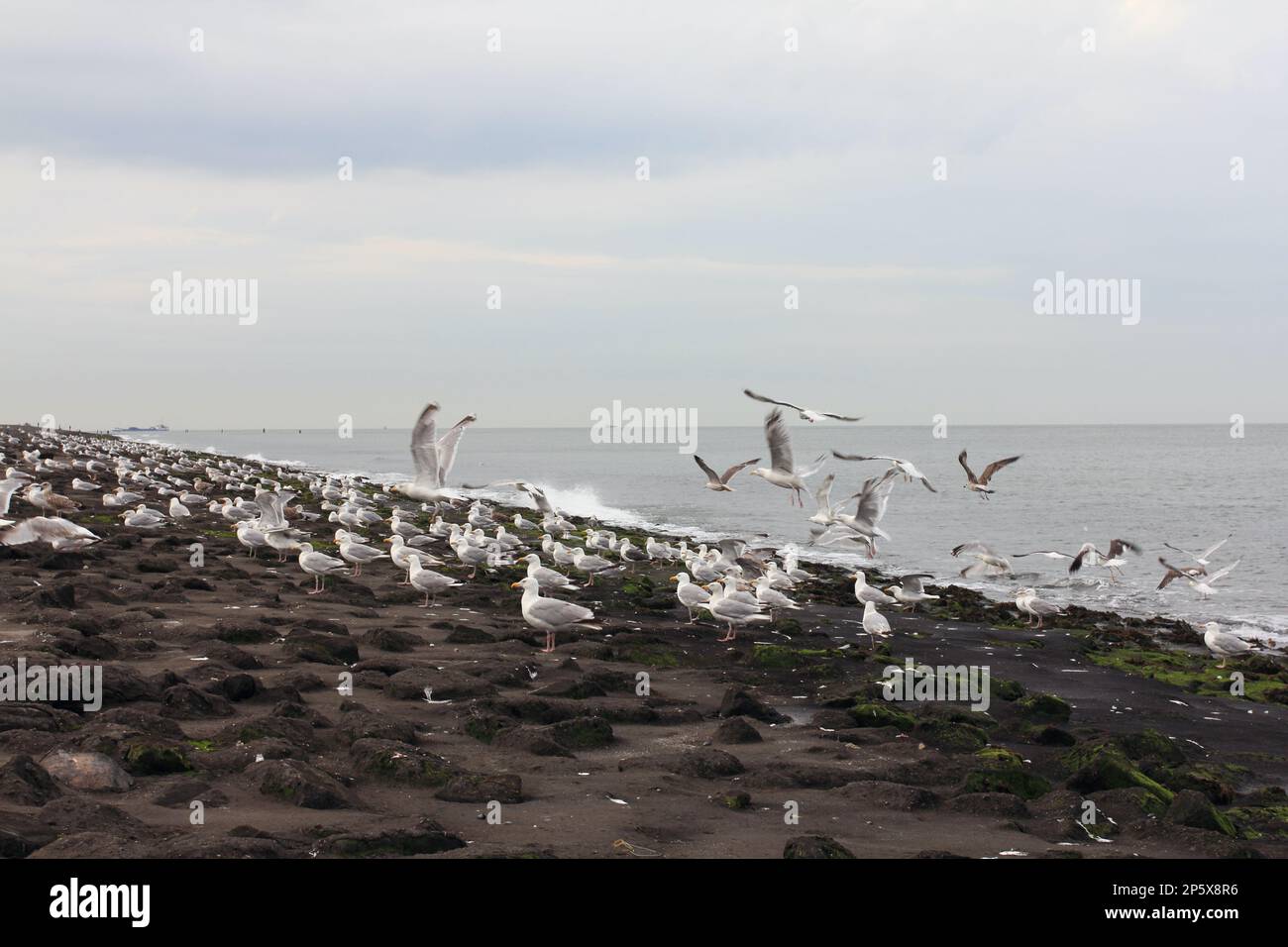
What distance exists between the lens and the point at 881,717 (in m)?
12.2

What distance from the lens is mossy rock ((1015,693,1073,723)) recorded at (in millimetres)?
13430

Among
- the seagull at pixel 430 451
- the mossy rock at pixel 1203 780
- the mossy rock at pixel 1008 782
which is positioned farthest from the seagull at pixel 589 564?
the mossy rock at pixel 1008 782

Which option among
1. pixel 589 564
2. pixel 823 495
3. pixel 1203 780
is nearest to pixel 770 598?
pixel 823 495

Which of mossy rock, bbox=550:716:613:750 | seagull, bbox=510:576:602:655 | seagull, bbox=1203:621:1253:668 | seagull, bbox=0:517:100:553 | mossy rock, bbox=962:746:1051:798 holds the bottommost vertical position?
seagull, bbox=1203:621:1253:668

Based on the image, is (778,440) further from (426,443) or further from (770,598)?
(426,443)

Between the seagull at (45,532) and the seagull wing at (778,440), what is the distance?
11.4m

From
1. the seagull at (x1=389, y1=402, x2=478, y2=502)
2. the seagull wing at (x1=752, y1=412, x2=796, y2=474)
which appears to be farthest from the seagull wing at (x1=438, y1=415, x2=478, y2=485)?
the seagull wing at (x1=752, y1=412, x2=796, y2=474)

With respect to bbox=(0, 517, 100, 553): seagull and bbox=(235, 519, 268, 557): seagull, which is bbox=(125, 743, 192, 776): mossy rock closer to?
bbox=(0, 517, 100, 553): seagull

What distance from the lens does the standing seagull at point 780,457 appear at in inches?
730

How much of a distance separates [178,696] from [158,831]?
3.38 m

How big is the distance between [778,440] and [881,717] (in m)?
7.40

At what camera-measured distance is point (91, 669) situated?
10617 mm

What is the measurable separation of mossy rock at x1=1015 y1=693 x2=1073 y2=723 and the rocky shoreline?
0.03 meters
